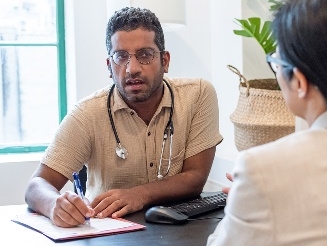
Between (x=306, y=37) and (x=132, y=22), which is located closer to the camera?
(x=306, y=37)

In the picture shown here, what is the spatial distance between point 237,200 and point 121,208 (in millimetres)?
876

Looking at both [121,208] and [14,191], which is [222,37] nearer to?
[14,191]

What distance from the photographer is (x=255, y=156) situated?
974 mm

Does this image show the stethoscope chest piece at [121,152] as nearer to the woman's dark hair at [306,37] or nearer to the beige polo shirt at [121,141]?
the beige polo shirt at [121,141]

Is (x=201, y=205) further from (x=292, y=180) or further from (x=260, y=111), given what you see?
(x=292, y=180)

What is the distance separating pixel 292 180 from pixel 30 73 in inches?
106

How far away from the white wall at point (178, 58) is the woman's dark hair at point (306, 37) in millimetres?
1960

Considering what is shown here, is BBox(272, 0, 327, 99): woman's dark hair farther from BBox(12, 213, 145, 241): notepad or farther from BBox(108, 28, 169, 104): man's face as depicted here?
BBox(108, 28, 169, 104): man's face

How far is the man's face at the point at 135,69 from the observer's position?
212cm

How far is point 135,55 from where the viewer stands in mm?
2129

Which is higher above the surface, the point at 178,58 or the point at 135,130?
the point at 178,58

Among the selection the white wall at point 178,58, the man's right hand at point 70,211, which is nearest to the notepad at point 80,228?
the man's right hand at point 70,211

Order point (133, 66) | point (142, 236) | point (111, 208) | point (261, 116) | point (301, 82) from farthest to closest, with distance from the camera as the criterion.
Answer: point (261, 116) < point (133, 66) < point (111, 208) < point (142, 236) < point (301, 82)

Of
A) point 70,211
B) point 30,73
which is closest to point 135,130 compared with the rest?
point 70,211
